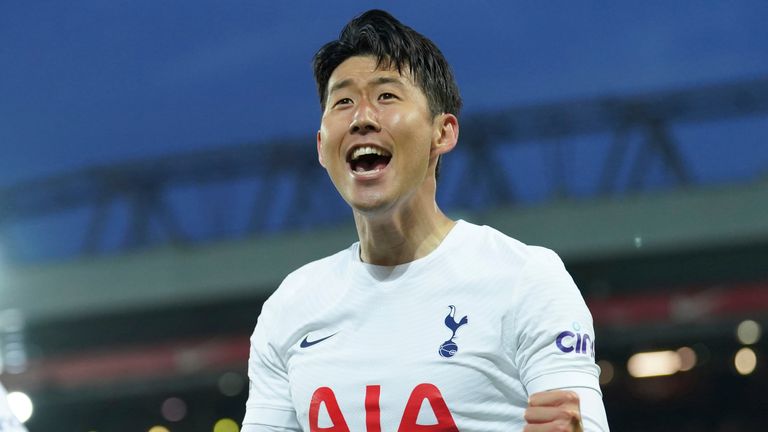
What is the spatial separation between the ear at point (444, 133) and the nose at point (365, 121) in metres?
0.17

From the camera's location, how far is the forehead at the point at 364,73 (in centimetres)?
232

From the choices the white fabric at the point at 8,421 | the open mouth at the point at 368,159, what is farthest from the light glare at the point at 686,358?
the white fabric at the point at 8,421

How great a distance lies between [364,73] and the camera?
7.66 feet

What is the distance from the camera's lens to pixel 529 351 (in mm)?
2078

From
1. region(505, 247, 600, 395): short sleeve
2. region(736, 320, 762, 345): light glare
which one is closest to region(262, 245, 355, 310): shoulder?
region(505, 247, 600, 395): short sleeve

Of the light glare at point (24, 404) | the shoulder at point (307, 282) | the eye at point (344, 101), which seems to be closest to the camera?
the eye at point (344, 101)

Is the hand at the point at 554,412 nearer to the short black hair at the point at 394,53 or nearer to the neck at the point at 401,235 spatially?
the neck at the point at 401,235

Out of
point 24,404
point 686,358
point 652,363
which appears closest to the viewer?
point 24,404

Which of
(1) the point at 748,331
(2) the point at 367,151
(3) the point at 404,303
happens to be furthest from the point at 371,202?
(1) the point at 748,331

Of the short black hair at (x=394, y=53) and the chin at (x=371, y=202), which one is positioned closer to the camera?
the chin at (x=371, y=202)

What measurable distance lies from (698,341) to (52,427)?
9511 millimetres

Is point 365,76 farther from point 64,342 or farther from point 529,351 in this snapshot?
point 64,342

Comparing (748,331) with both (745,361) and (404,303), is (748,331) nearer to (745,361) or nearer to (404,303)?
(745,361)

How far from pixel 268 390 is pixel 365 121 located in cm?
61
